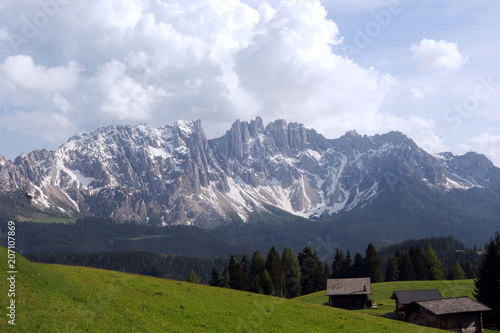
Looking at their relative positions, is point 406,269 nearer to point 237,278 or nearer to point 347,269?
point 347,269

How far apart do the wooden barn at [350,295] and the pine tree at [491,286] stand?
23863mm

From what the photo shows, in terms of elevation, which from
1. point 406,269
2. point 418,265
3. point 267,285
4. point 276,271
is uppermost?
point 418,265

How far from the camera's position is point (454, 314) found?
198 ft

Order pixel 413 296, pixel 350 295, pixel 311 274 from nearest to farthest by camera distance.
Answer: pixel 413 296 < pixel 350 295 < pixel 311 274

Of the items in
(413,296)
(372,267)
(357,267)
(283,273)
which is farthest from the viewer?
(357,267)

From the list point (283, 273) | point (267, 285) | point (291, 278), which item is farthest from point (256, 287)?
point (291, 278)

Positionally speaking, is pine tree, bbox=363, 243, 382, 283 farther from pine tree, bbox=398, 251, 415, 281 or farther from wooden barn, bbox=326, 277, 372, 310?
wooden barn, bbox=326, 277, 372, 310

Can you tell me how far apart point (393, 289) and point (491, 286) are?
1445 inches

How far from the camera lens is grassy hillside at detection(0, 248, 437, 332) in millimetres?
28234

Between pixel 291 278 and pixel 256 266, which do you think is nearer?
pixel 291 278

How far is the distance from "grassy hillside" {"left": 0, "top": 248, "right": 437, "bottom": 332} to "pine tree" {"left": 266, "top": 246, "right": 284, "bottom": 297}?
51.7 meters

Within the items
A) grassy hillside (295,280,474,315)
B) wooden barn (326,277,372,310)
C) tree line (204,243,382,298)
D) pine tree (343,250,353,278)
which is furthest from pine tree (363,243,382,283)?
wooden barn (326,277,372,310)

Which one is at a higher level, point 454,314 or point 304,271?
point 304,271

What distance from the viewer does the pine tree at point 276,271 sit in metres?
106
